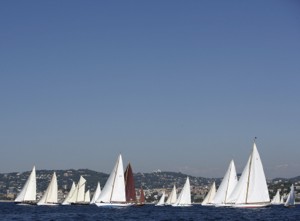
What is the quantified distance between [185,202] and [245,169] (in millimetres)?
43854

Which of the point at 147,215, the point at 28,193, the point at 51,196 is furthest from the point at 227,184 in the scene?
the point at 28,193

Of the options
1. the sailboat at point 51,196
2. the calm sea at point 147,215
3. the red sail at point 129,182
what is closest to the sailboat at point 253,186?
the calm sea at point 147,215

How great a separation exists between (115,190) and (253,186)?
24.3 metres

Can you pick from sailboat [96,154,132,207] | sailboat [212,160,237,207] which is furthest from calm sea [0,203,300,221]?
sailboat [212,160,237,207]

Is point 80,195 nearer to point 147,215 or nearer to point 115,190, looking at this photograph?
point 115,190

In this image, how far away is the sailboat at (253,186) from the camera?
89938mm

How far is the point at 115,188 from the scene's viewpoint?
4011 inches

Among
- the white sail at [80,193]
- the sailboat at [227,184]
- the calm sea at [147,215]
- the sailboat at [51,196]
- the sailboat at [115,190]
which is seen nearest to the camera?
the calm sea at [147,215]

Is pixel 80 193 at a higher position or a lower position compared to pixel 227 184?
higher

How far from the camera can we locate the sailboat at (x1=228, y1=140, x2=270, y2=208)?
89938 mm

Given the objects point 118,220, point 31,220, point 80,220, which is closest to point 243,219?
point 118,220

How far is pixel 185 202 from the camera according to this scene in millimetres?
133125

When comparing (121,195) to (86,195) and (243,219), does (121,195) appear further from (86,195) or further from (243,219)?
(86,195)

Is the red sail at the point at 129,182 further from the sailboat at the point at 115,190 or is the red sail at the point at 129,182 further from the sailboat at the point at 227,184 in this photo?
the sailboat at the point at 227,184
